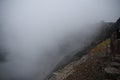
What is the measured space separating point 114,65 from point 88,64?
8.15 metres

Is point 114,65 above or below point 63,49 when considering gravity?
above

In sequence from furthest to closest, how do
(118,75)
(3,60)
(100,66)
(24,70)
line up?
(3,60)
(24,70)
(100,66)
(118,75)

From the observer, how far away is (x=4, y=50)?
19275 cm

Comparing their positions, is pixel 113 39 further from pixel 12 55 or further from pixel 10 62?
pixel 12 55

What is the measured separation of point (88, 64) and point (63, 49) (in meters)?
88.1

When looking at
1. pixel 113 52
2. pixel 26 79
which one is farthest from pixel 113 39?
pixel 26 79

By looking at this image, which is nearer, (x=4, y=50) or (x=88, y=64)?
(x=88, y=64)

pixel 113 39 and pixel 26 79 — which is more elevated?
pixel 113 39

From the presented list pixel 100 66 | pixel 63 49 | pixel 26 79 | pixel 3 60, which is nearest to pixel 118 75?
pixel 100 66

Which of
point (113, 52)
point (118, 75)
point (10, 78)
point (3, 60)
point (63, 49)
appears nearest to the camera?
point (118, 75)

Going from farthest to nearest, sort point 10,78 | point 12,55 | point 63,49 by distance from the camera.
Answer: point 12,55
point 10,78
point 63,49

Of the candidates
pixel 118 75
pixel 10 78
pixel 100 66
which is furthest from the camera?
pixel 10 78

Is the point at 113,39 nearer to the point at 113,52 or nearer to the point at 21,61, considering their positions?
the point at 113,52

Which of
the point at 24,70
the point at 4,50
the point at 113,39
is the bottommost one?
the point at 24,70
